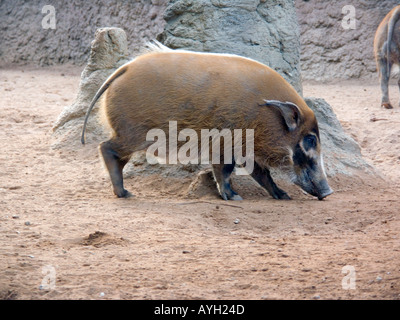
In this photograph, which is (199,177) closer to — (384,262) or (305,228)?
(305,228)

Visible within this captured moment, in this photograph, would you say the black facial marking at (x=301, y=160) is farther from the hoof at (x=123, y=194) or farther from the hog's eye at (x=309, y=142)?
the hoof at (x=123, y=194)

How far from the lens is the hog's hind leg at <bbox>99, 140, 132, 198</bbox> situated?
16.7 feet

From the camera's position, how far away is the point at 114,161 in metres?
5.12

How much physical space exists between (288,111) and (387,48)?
5.14 m

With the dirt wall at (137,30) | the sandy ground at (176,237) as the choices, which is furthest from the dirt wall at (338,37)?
the sandy ground at (176,237)

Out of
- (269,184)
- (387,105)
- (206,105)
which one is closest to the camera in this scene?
(206,105)

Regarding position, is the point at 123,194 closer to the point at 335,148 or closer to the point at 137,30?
the point at 335,148

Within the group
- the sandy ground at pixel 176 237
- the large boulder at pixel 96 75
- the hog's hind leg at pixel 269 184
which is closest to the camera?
the sandy ground at pixel 176 237

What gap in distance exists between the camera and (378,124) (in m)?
7.95

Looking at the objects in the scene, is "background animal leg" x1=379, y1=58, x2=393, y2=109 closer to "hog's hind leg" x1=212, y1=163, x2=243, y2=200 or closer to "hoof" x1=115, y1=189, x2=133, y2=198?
"hog's hind leg" x1=212, y1=163, x2=243, y2=200

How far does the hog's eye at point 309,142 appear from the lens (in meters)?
5.21

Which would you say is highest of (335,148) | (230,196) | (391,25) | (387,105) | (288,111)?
(391,25)

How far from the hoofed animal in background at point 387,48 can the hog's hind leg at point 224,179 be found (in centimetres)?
500

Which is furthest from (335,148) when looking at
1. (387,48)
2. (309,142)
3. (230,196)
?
(387,48)
